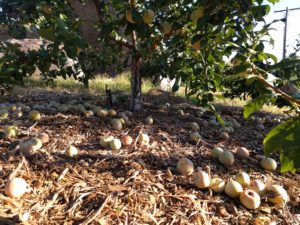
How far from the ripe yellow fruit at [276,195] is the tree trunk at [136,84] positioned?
191 centimetres

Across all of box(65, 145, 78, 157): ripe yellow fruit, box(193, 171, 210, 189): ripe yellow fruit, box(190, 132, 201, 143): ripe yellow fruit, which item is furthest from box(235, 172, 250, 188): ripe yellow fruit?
box(65, 145, 78, 157): ripe yellow fruit

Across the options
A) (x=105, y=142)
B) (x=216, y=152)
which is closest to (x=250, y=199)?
(x=216, y=152)

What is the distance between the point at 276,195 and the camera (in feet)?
6.45

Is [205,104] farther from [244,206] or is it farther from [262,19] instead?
[244,206]

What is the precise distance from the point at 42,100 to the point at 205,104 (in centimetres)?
211

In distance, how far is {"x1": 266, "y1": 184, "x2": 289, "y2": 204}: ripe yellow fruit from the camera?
1960mm

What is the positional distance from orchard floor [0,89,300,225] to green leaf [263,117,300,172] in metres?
0.74

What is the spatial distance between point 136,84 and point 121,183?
1742mm

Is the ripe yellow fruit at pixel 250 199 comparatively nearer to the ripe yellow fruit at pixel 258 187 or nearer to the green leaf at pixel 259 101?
the ripe yellow fruit at pixel 258 187

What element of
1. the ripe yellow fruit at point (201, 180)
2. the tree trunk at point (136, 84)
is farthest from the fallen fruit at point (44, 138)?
the tree trunk at point (136, 84)

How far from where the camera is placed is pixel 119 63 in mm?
4012

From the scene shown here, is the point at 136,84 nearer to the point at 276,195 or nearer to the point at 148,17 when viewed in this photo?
the point at 148,17

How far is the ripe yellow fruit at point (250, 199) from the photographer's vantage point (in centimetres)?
187

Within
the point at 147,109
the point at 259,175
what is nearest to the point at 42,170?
the point at 259,175
